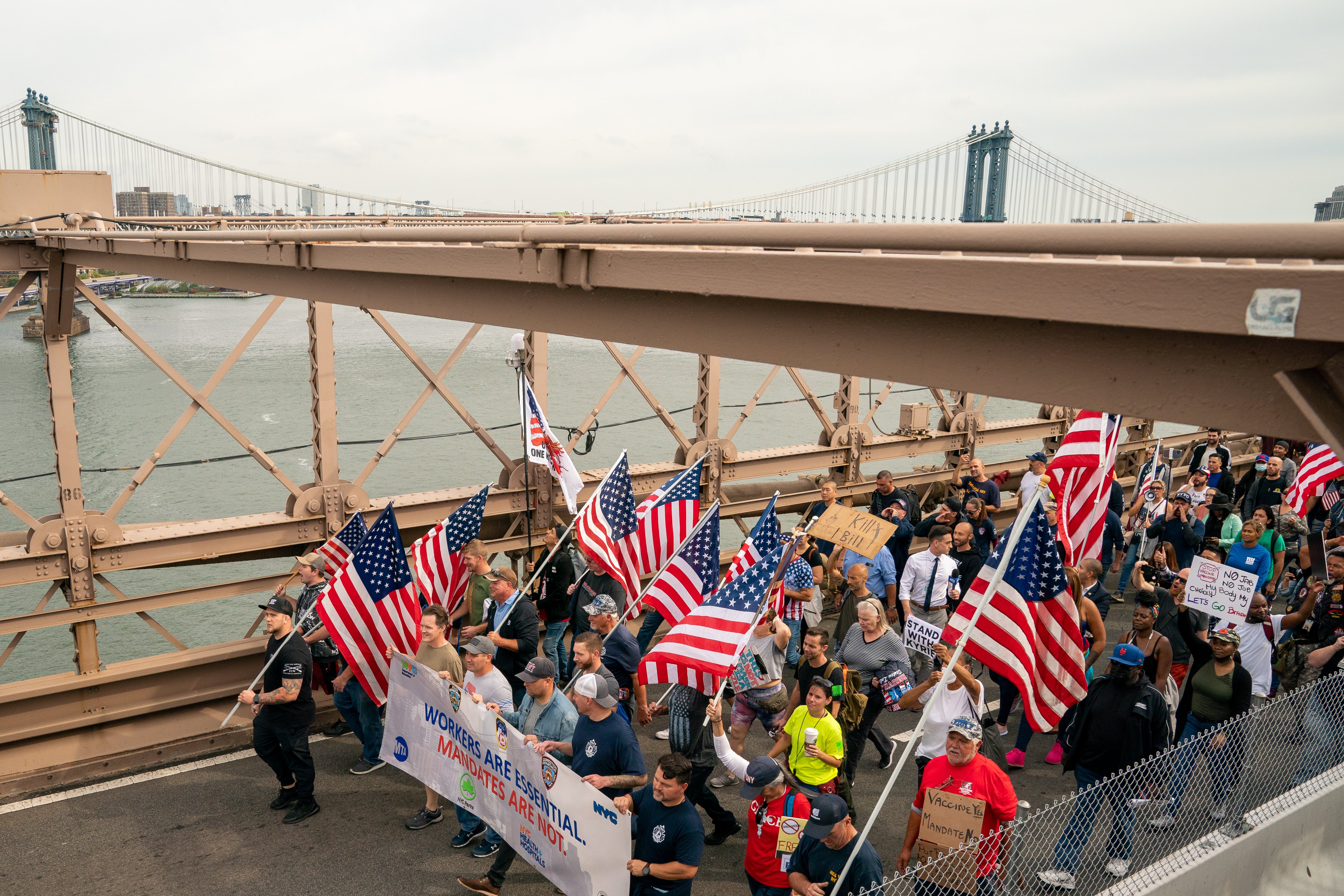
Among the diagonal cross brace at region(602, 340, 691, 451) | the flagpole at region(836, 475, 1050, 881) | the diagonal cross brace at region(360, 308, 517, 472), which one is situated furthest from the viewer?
the diagonal cross brace at region(602, 340, 691, 451)

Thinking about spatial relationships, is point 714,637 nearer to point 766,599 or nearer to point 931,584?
point 766,599

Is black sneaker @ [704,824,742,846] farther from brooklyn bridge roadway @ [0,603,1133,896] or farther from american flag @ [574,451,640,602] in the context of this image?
american flag @ [574,451,640,602]

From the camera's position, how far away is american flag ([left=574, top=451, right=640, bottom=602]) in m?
7.75

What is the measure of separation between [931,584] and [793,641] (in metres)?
1.24

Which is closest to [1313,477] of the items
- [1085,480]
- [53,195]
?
[1085,480]

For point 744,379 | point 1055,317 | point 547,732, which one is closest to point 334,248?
point 547,732

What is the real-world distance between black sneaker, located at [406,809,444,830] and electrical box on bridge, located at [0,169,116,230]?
6.86 metres

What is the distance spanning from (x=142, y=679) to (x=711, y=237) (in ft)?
21.3

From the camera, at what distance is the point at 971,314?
3.15 m

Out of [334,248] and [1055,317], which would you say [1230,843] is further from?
[334,248]

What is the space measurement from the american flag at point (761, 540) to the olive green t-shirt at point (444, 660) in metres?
1.91

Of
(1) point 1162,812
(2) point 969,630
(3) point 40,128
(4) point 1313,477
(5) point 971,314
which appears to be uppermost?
(3) point 40,128

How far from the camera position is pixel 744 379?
34594 mm

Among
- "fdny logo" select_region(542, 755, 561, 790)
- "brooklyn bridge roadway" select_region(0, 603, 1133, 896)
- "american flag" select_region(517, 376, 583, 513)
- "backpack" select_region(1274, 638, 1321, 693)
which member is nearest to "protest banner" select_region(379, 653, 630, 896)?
"fdny logo" select_region(542, 755, 561, 790)
